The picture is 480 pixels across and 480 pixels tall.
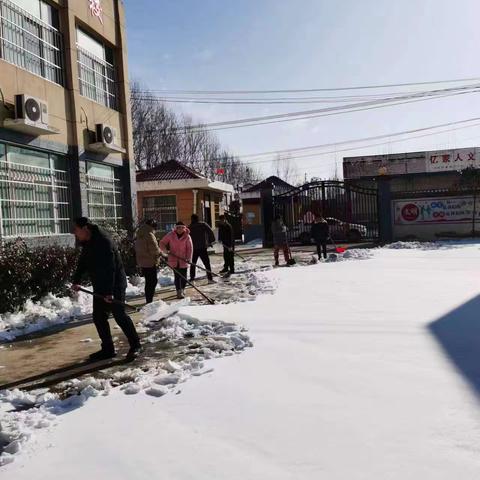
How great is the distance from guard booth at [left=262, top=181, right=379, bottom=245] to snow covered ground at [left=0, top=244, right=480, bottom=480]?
1777cm

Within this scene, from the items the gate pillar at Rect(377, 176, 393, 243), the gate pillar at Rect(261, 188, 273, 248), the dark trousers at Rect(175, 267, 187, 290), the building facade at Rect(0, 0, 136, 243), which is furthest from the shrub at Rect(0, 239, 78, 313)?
the gate pillar at Rect(377, 176, 393, 243)

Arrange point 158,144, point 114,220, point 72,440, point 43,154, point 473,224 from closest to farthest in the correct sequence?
point 72,440 < point 43,154 < point 114,220 < point 473,224 < point 158,144

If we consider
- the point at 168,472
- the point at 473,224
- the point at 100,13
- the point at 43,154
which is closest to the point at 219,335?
the point at 168,472

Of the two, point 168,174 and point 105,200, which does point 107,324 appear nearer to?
point 105,200

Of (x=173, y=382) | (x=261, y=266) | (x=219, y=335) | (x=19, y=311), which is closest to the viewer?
(x=173, y=382)

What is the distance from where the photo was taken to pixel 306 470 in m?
3.15

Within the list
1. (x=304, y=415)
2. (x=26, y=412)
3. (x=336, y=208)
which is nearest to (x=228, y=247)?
(x=26, y=412)

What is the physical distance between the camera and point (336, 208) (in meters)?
25.1

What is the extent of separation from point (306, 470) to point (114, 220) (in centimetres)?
1233

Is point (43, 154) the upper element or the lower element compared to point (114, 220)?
upper

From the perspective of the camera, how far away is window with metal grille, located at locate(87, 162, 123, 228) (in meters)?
14.5

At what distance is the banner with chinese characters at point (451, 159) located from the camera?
144 feet

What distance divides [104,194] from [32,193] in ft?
11.7

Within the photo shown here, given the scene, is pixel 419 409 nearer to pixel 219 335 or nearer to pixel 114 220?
pixel 219 335
